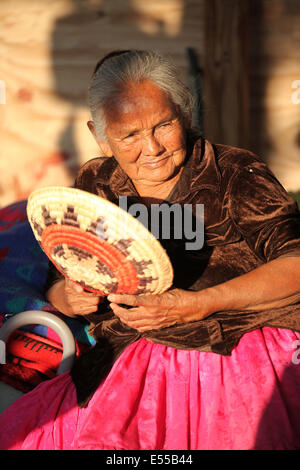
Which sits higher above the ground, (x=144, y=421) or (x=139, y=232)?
(x=139, y=232)

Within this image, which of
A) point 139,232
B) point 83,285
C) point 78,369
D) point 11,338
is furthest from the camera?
point 11,338

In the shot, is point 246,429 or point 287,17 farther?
point 287,17

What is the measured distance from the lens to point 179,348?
6.28 feet

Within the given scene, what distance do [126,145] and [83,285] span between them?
0.52 meters

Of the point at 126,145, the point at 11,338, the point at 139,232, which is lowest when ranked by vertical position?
the point at 11,338

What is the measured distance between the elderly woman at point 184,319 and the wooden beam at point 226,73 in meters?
1.92

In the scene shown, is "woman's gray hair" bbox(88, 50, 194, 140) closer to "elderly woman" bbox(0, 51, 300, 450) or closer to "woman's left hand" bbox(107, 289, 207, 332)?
"elderly woman" bbox(0, 51, 300, 450)

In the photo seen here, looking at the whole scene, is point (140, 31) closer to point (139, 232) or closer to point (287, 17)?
point (287, 17)

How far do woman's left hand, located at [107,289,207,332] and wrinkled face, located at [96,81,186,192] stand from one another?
0.49 meters

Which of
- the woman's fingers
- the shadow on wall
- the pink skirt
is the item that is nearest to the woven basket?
the woman's fingers

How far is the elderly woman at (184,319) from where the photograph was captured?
170cm

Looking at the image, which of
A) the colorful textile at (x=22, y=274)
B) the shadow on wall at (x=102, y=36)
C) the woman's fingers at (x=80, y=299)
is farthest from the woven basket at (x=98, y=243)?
the shadow on wall at (x=102, y=36)

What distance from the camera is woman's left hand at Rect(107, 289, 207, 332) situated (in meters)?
1.75

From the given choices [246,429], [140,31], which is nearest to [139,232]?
[246,429]
